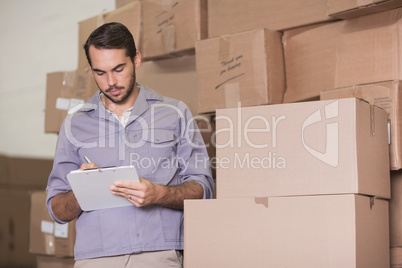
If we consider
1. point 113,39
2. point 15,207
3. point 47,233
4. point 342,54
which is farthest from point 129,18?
point 15,207

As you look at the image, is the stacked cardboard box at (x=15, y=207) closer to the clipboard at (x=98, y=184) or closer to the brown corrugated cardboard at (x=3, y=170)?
the brown corrugated cardboard at (x=3, y=170)

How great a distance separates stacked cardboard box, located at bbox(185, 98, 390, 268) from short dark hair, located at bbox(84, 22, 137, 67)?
39cm

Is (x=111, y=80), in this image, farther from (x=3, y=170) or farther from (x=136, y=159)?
(x=3, y=170)

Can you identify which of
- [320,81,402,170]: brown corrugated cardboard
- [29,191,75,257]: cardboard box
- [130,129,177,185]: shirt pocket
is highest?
[320,81,402,170]: brown corrugated cardboard

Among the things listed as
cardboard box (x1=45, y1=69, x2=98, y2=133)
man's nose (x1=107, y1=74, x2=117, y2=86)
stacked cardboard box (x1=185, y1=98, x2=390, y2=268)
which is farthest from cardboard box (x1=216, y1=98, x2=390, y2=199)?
cardboard box (x1=45, y1=69, x2=98, y2=133)

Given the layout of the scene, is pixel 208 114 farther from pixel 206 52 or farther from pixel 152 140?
pixel 152 140

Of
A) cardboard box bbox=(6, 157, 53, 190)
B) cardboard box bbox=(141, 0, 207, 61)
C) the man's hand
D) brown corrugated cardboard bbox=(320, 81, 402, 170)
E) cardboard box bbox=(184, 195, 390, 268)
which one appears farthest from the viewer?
cardboard box bbox=(6, 157, 53, 190)

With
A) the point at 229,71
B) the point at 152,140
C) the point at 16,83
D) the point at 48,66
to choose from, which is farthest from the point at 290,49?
the point at 16,83

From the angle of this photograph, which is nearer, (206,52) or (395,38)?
(395,38)

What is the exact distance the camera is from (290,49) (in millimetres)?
2371

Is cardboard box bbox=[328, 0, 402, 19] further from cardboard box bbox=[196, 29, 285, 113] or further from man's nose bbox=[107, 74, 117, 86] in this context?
man's nose bbox=[107, 74, 117, 86]

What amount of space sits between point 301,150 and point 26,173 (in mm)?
3111

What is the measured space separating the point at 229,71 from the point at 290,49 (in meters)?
0.24

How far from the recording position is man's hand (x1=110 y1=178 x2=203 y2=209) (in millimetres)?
1663
